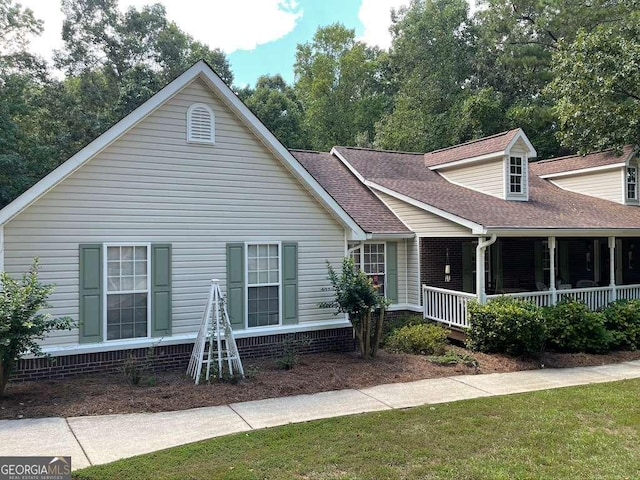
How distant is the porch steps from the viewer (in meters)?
8.52

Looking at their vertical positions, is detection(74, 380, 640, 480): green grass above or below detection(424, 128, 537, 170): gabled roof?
below

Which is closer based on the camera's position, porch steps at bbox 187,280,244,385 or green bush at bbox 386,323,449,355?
porch steps at bbox 187,280,244,385

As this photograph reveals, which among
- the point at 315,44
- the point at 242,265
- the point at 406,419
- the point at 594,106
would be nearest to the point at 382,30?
the point at 315,44

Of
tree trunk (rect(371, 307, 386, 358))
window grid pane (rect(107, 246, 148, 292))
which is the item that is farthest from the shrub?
window grid pane (rect(107, 246, 148, 292))

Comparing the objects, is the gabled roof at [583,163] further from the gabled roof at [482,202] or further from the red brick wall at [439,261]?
the red brick wall at [439,261]

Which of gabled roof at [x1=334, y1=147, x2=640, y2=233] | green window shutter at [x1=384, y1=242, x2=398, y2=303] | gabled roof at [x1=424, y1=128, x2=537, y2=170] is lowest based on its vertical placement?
green window shutter at [x1=384, y1=242, x2=398, y2=303]

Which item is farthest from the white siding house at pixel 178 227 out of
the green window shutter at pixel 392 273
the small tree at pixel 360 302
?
the green window shutter at pixel 392 273

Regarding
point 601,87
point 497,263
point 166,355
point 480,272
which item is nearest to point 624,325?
point 480,272

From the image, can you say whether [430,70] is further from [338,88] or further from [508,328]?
[508,328]

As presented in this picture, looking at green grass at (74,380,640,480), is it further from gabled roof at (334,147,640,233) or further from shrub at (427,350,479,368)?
gabled roof at (334,147,640,233)

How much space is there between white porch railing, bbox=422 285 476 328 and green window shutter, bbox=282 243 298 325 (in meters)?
4.34

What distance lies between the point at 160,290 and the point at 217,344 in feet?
5.40

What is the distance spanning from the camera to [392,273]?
13.8 metres

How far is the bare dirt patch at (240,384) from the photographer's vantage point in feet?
23.7
